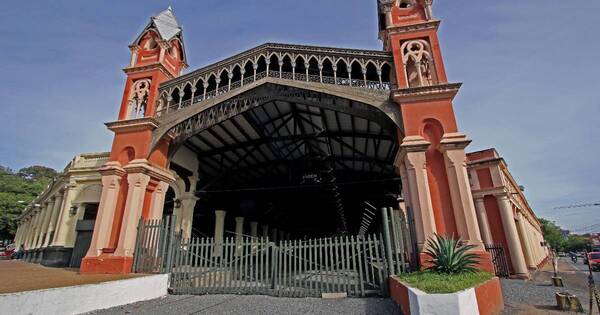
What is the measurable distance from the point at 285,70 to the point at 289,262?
8.85m

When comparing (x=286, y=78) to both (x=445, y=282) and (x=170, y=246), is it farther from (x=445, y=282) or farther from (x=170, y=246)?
(x=445, y=282)

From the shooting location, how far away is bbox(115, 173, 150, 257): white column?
991 cm

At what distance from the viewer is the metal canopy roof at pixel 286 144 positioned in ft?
44.3

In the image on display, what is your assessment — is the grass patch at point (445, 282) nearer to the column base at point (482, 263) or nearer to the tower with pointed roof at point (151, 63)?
the column base at point (482, 263)

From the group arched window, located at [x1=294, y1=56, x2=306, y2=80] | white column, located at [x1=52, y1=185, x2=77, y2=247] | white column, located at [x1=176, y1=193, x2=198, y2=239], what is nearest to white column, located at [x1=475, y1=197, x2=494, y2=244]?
arched window, located at [x1=294, y1=56, x2=306, y2=80]

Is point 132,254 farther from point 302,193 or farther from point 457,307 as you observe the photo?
point 302,193

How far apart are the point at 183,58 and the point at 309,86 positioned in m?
8.40

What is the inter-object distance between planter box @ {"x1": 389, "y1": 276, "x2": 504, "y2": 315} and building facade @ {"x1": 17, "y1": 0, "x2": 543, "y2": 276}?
2.29 meters

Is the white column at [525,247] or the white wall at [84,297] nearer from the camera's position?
the white wall at [84,297]

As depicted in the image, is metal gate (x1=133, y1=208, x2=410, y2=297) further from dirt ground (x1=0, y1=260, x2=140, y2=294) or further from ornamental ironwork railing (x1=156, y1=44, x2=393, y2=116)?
ornamental ironwork railing (x1=156, y1=44, x2=393, y2=116)

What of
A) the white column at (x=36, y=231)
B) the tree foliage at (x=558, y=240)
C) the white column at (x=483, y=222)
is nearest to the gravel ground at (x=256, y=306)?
the white column at (x=483, y=222)

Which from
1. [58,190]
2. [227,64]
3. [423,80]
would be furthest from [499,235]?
[58,190]

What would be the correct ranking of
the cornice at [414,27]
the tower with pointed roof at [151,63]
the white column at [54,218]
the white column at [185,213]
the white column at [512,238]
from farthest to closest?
1. the white column at [54,218]
2. the white column at [185,213]
3. the white column at [512,238]
4. the tower with pointed roof at [151,63]
5. the cornice at [414,27]

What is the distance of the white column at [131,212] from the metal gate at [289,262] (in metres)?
0.53
